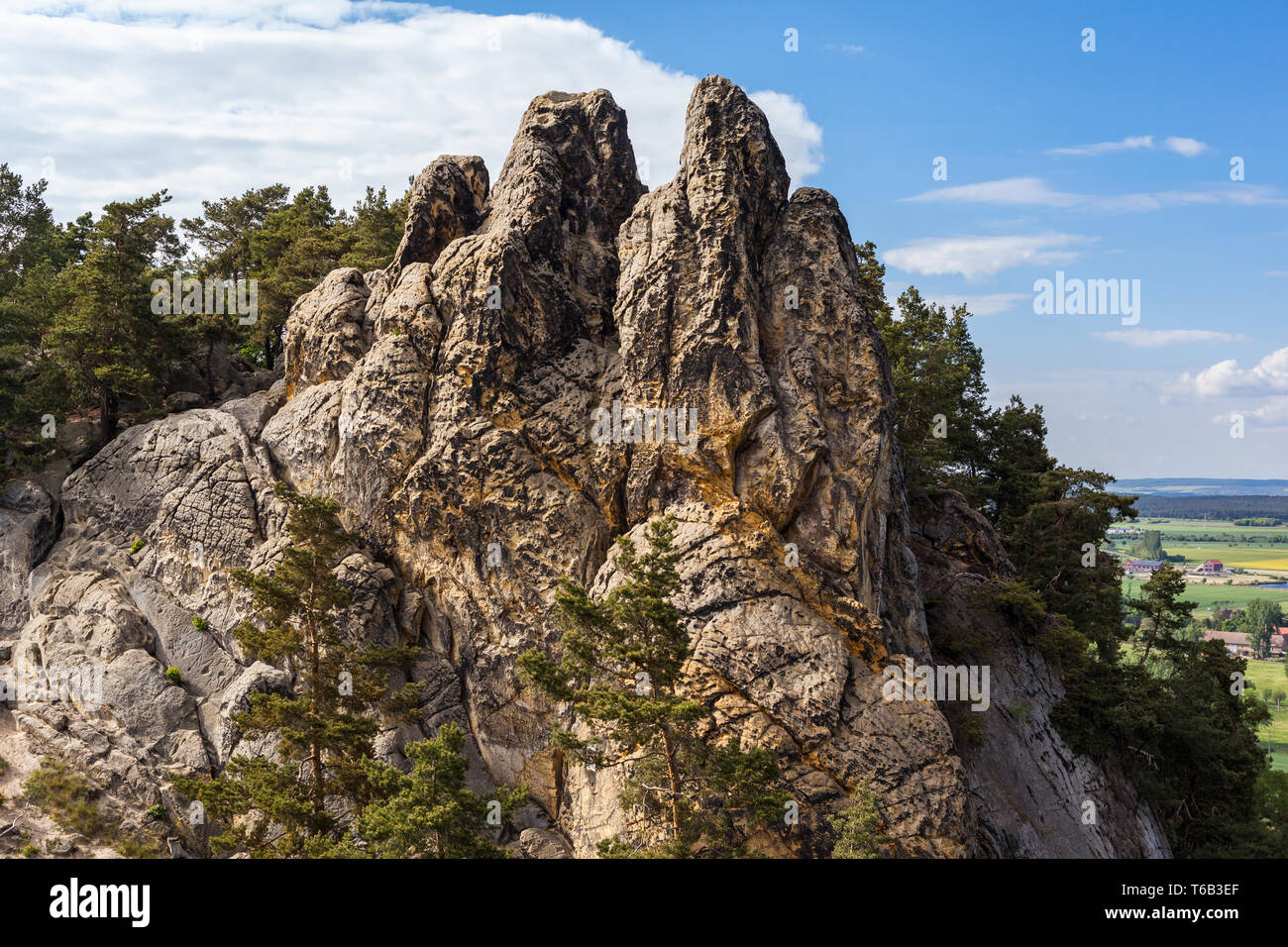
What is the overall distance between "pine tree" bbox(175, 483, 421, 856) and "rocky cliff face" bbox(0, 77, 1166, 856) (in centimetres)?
304

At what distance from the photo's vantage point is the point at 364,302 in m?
34.2

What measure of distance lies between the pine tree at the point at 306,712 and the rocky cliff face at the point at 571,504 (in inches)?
120

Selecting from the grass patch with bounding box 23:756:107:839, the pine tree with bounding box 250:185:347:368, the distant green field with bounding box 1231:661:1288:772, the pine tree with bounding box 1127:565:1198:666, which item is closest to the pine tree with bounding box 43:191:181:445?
the pine tree with bounding box 250:185:347:368

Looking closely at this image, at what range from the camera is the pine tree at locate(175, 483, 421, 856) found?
20953 mm

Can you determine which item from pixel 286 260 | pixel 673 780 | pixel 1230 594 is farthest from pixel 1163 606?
pixel 1230 594

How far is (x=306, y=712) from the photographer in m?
22.1

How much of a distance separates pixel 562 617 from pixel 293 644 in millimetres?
8117

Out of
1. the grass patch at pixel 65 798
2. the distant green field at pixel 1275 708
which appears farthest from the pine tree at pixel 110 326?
the distant green field at pixel 1275 708

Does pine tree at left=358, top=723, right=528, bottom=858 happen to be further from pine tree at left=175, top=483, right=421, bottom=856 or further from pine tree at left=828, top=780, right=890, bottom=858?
pine tree at left=828, top=780, right=890, bottom=858

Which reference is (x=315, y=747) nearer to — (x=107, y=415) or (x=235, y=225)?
(x=107, y=415)

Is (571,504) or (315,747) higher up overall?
(571,504)

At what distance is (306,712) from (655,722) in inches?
404

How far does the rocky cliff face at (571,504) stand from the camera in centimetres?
2300
